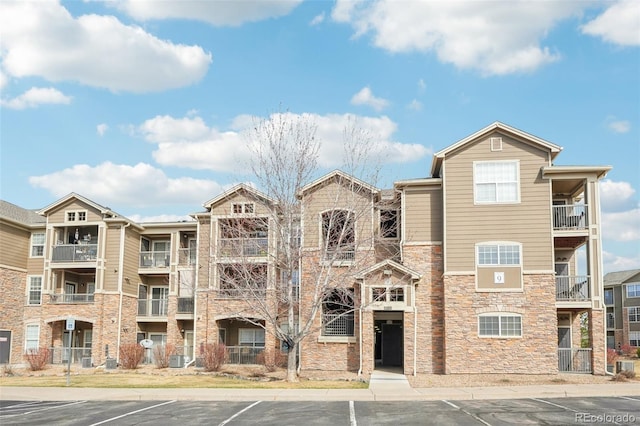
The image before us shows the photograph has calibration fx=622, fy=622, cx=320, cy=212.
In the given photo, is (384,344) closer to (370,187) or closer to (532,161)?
(370,187)

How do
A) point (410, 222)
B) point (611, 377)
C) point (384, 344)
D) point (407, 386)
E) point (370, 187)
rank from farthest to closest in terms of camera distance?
point (384, 344)
point (410, 222)
point (370, 187)
point (611, 377)
point (407, 386)

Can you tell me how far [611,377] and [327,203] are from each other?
1468cm

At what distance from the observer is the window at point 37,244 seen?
3881 cm

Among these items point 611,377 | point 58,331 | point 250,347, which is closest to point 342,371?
point 250,347

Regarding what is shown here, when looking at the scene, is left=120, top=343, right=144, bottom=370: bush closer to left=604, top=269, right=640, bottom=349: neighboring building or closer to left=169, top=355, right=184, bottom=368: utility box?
left=169, top=355, right=184, bottom=368: utility box

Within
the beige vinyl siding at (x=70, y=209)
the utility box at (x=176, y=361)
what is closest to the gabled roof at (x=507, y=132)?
the utility box at (x=176, y=361)

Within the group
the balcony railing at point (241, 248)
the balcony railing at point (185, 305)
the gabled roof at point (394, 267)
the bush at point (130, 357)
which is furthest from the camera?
the balcony railing at point (185, 305)

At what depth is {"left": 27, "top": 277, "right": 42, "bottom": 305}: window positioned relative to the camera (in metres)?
37.8

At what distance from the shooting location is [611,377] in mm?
25906

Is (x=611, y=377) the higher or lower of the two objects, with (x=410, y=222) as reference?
lower

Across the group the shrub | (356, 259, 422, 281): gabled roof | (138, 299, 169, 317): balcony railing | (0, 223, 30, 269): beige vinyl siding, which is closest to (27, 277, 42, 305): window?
(0, 223, 30, 269): beige vinyl siding

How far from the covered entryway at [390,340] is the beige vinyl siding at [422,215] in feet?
15.4

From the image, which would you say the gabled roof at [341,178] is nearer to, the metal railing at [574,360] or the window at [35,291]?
the metal railing at [574,360]

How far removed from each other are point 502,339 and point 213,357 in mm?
13699
